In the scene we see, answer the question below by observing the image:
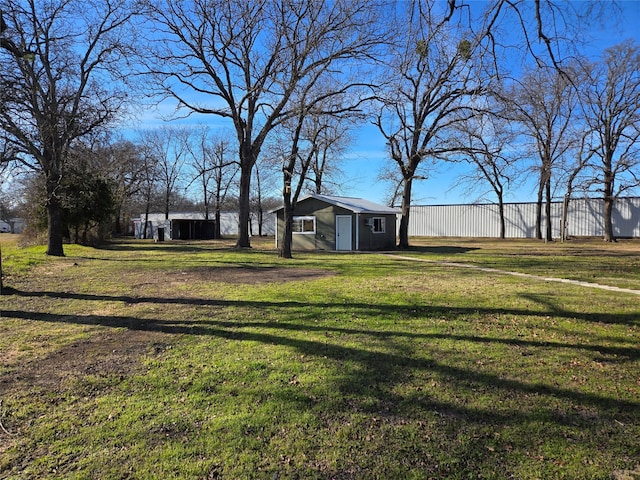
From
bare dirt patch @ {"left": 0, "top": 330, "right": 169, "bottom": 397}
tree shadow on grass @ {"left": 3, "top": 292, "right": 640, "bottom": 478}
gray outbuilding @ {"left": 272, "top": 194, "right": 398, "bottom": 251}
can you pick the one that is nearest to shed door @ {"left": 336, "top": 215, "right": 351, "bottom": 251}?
gray outbuilding @ {"left": 272, "top": 194, "right": 398, "bottom": 251}

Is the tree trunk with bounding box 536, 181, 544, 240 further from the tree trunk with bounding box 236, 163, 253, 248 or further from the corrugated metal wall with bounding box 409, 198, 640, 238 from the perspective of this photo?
the tree trunk with bounding box 236, 163, 253, 248

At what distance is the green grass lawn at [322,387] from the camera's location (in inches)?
113

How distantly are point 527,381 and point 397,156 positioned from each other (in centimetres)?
2248

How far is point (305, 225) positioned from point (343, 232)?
9.01 feet

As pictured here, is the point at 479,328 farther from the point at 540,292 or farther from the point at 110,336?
the point at 110,336

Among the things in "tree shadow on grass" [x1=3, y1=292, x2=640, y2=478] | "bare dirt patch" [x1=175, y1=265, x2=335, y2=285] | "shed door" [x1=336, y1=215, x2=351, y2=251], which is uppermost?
"shed door" [x1=336, y1=215, x2=351, y2=251]

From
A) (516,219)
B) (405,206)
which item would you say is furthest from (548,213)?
(405,206)

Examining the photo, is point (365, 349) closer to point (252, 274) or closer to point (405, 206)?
point (252, 274)

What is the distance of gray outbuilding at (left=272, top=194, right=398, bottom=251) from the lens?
24203mm

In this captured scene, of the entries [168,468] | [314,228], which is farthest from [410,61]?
[314,228]

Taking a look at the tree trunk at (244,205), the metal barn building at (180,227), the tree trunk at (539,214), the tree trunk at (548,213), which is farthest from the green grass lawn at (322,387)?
the metal barn building at (180,227)

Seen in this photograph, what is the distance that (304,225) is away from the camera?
26047mm

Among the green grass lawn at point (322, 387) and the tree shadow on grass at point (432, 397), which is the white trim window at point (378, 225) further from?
the tree shadow on grass at point (432, 397)

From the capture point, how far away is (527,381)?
4.11 m
